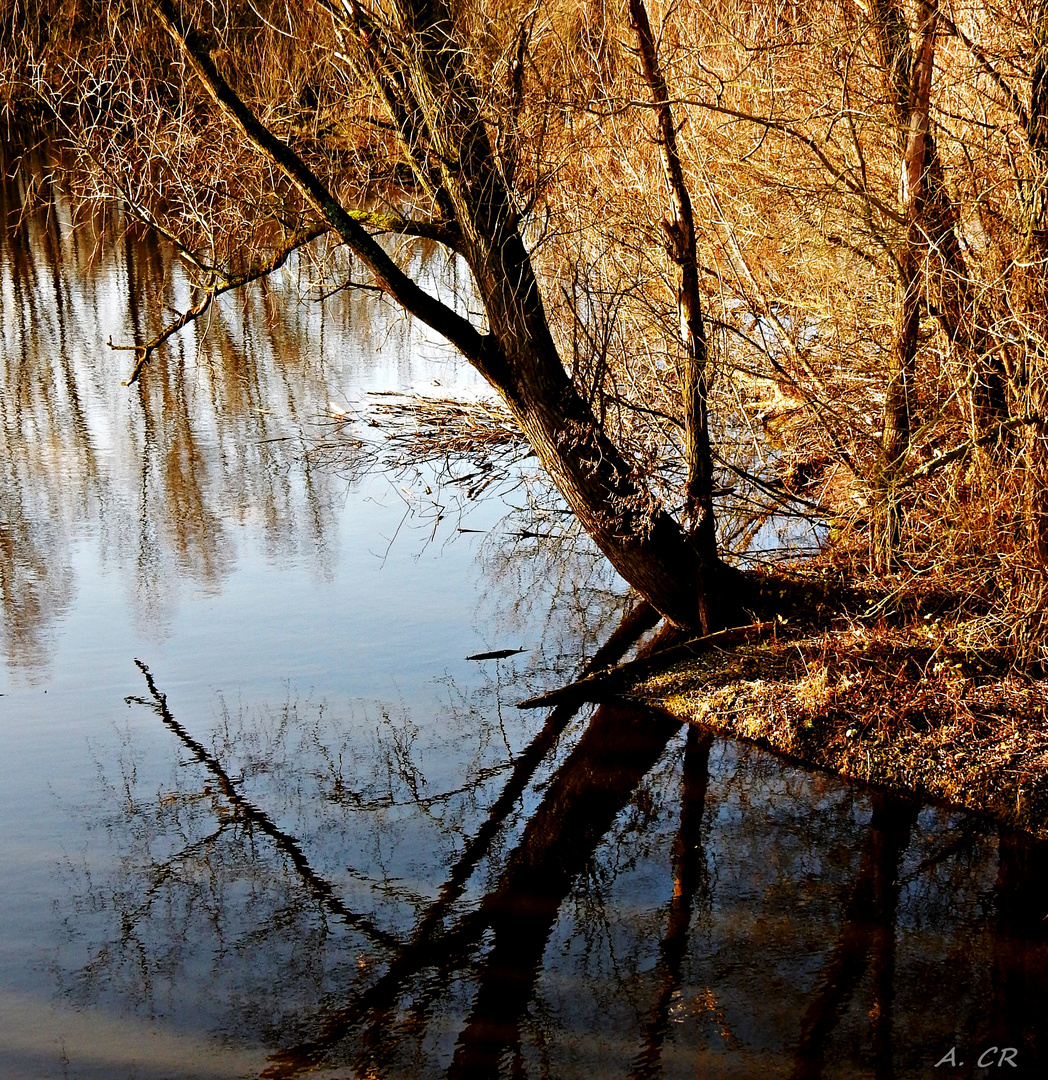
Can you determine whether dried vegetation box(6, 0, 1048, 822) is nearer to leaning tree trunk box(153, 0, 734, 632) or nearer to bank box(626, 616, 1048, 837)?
bank box(626, 616, 1048, 837)

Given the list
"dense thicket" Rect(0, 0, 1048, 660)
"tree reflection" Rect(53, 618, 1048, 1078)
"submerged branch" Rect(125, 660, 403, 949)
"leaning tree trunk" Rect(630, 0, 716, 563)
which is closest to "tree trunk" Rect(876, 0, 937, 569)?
"dense thicket" Rect(0, 0, 1048, 660)

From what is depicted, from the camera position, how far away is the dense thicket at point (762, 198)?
21.1ft

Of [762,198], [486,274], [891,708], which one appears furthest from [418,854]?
[762,198]

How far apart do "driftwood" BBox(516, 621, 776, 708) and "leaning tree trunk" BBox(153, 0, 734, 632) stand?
0.48ft

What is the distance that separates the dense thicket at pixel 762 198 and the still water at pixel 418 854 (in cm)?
155

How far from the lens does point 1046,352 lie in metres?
5.89

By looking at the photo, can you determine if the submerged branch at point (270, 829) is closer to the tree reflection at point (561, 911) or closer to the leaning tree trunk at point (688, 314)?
the tree reflection at point (561, 911)

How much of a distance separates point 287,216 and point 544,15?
6.74 ft

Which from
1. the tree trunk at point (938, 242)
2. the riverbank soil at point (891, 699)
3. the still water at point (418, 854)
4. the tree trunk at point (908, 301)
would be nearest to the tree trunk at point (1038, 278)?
the tree trunk at point (938, 242)

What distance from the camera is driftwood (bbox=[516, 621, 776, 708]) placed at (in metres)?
7.34

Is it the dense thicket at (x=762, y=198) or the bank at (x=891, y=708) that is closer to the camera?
the bank at (x=891, y=708)

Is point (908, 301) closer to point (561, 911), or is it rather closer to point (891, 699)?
point (891, 699)

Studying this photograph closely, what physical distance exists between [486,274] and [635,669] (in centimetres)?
262

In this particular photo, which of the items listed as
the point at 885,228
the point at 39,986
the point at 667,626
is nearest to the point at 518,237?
the point at 885,228
